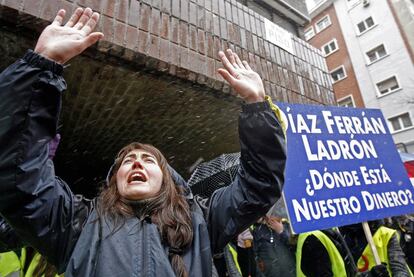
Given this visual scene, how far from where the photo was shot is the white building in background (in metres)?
17.6

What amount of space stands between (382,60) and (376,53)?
3.33 ft

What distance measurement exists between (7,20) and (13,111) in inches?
49.7

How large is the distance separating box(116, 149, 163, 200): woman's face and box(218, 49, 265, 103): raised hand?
A: 648 mm

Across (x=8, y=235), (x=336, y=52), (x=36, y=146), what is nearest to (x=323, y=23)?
(x=336, y=52)

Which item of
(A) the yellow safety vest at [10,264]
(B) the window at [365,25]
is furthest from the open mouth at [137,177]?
(B) the window at [365,25]

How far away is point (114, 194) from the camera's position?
1.60 metres

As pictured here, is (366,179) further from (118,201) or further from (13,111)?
(13,111)

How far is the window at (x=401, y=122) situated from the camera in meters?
17.4

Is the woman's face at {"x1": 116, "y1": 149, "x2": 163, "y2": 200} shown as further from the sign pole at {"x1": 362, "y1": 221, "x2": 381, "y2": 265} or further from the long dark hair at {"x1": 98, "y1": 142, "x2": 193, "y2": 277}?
the sign pole at {"x1": 362, "y1": 221, "x2": 381, "y2": 265}

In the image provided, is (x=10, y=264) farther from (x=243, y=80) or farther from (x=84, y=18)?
(x=243, y=80)

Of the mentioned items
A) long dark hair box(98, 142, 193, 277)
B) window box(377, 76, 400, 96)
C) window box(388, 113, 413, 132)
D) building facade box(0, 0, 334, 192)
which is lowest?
long dark hair box(98, 142, 193, 277)

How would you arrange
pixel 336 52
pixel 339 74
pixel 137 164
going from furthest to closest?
pixel 336 52 < pixel 339 74 < pixel 137 164

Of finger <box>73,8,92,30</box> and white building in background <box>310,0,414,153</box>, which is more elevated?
white building in background <box>310,0,414,153</box>

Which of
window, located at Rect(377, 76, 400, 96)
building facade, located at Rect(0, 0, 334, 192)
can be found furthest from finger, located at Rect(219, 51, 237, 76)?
window, located at Rect(377, 76, 400, 96)
